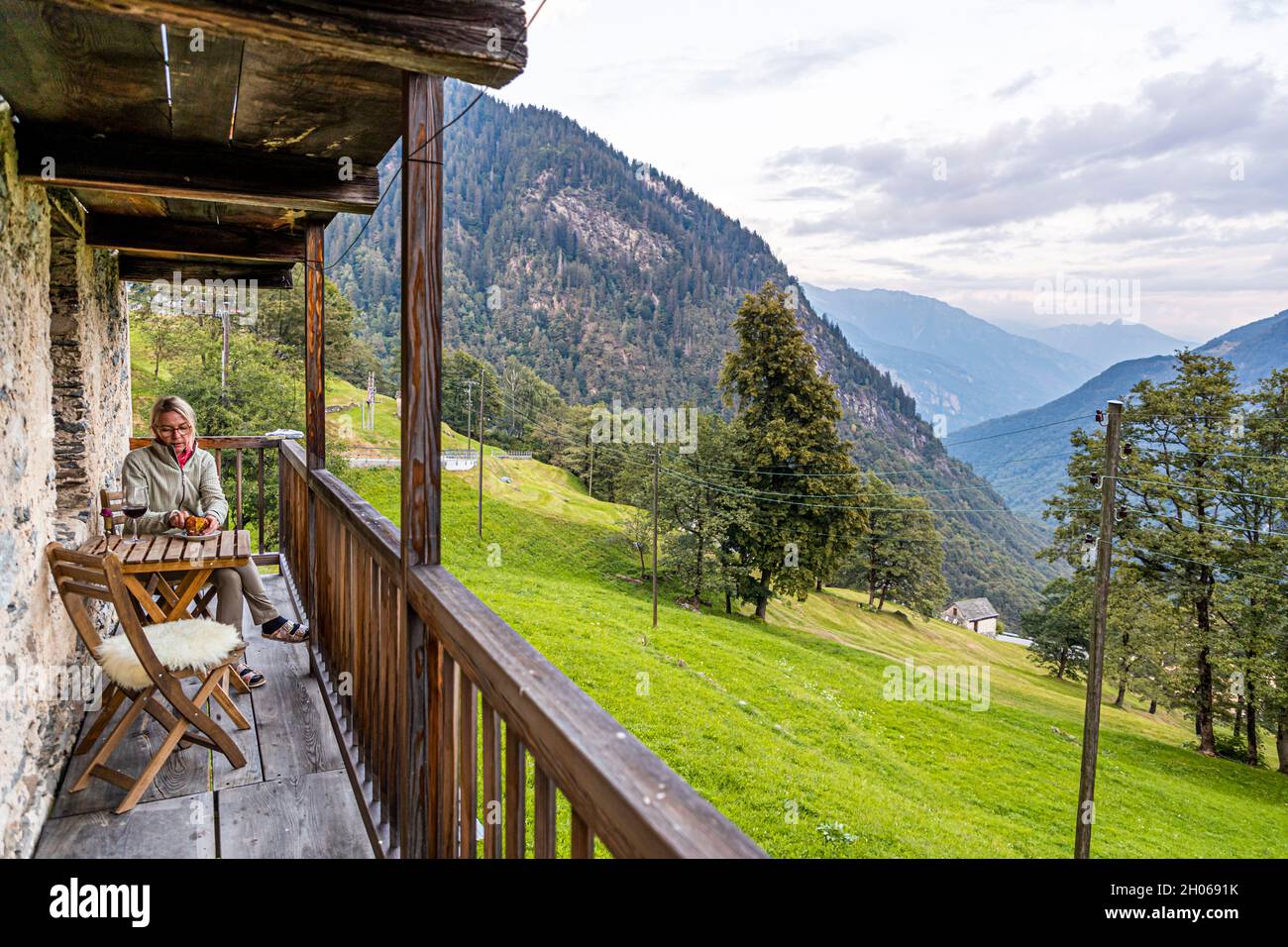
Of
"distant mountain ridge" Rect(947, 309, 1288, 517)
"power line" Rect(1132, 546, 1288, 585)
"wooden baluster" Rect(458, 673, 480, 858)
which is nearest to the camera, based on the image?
"wooden baluster" Rect(458, 673, 480, 858)

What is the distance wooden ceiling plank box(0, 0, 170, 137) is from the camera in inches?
63.6

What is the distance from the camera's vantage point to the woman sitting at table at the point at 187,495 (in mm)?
3324

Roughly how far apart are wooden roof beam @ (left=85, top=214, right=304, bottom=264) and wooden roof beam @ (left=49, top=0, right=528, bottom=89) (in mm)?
3049

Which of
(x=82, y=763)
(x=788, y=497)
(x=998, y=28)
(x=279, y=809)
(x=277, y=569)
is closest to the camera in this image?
(x=279, y=809)

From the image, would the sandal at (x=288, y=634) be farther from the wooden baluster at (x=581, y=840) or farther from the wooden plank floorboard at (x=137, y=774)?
the wooden baluster at (x=581, y=840)

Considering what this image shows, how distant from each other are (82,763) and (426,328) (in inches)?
83.7

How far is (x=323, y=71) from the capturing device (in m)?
1.94

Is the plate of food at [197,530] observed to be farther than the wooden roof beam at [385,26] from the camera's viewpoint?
Yes

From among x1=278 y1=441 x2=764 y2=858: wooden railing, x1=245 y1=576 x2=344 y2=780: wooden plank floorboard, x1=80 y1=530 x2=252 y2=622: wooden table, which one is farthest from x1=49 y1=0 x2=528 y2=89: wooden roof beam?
x1=245 y1=576 x2=344 y2=780: wooden plank floorboard
